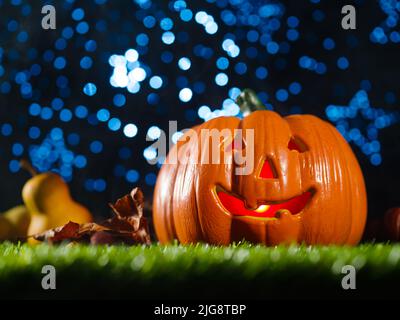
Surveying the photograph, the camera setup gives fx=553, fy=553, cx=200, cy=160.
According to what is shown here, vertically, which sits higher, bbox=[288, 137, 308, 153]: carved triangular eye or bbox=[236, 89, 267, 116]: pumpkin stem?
bbox=[236, 89, 267, 116]: pumpkin stem

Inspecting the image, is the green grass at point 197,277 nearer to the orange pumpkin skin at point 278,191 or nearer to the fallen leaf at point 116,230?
the orange pumpkin skin at point 278,191

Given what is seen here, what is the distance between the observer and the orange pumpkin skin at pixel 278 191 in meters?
1.09

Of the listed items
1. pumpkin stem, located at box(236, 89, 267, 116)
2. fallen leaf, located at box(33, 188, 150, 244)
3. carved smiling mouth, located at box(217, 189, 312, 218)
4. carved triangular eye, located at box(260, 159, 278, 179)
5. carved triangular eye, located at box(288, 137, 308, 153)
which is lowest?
fallen leaf, located at box(33, 188, 150, 244)

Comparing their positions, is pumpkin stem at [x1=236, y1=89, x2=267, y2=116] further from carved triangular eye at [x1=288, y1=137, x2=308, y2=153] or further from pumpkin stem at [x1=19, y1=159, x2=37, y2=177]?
pumpkin stem at [x1=19, y1=159, x2=37, y2=177]

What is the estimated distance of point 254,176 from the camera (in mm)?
1088

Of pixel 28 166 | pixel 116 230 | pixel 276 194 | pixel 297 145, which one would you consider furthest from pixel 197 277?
pixel 28 166

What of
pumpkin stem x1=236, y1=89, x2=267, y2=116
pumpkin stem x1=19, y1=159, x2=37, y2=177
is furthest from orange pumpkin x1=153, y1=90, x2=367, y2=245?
pumpkin stem x1=19, y1=159, x2=37, y2=177

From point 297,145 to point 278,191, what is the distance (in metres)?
0.14

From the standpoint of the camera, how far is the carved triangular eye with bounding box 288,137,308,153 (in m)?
1.15

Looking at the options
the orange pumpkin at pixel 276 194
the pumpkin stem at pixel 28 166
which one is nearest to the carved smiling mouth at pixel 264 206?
the orange pumpkin at pixel 276 194

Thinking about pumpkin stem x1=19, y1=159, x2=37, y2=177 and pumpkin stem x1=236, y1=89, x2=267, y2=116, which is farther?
pumpkin stem x1=19, y1=159, x2=37, y2=177

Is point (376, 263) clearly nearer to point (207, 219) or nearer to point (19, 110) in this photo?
point (207, 219)

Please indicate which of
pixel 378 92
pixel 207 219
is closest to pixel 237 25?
pixel 378 92

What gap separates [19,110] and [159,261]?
1264 mm
